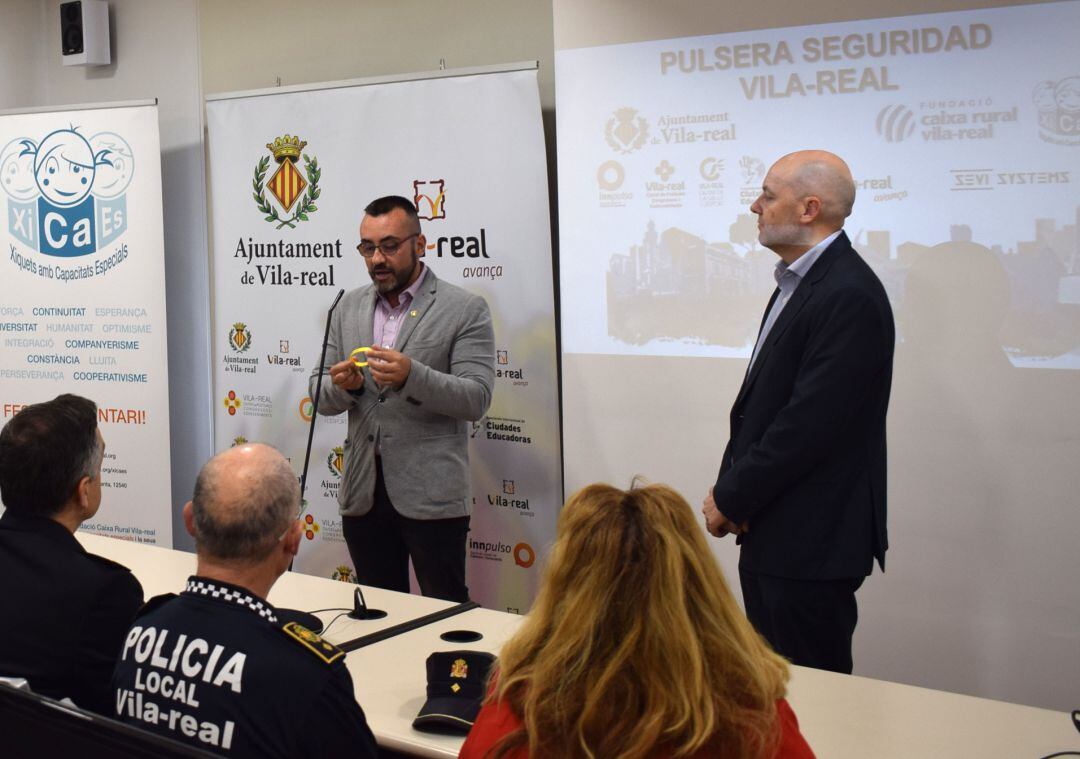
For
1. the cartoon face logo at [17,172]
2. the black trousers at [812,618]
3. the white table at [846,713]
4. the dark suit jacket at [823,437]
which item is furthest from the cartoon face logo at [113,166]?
the black trousers at [812,618]

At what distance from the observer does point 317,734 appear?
150 cm

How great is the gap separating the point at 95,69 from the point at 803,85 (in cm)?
395

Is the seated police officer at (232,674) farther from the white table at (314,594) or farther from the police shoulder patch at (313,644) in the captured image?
the white table at (314,594)

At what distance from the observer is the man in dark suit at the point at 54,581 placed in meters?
1.87

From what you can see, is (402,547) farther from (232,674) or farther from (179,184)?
(179,184)

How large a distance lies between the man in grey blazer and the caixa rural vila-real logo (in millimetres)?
2030

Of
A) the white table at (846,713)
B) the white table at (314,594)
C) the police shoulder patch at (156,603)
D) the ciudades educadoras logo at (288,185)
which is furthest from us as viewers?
the ciudades educadoras logo at (288,185)

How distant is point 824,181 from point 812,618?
1.12 m

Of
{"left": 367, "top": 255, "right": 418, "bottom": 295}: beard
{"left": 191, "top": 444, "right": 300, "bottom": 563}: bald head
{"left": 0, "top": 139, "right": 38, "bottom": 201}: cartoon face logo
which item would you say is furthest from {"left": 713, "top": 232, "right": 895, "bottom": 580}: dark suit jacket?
{"left": 0, "top": 139, "right": 38, "bottom": 201}: cartoon face logo

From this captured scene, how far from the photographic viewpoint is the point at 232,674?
1.47 meters

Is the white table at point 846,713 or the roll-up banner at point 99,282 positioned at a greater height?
the roll-up banner at point 99,282

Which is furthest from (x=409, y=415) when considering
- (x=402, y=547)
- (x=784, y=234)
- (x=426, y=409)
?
(x=784, y=234)

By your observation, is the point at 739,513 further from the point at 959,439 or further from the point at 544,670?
the point at 544,670

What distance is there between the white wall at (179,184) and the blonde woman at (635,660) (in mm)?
4296
